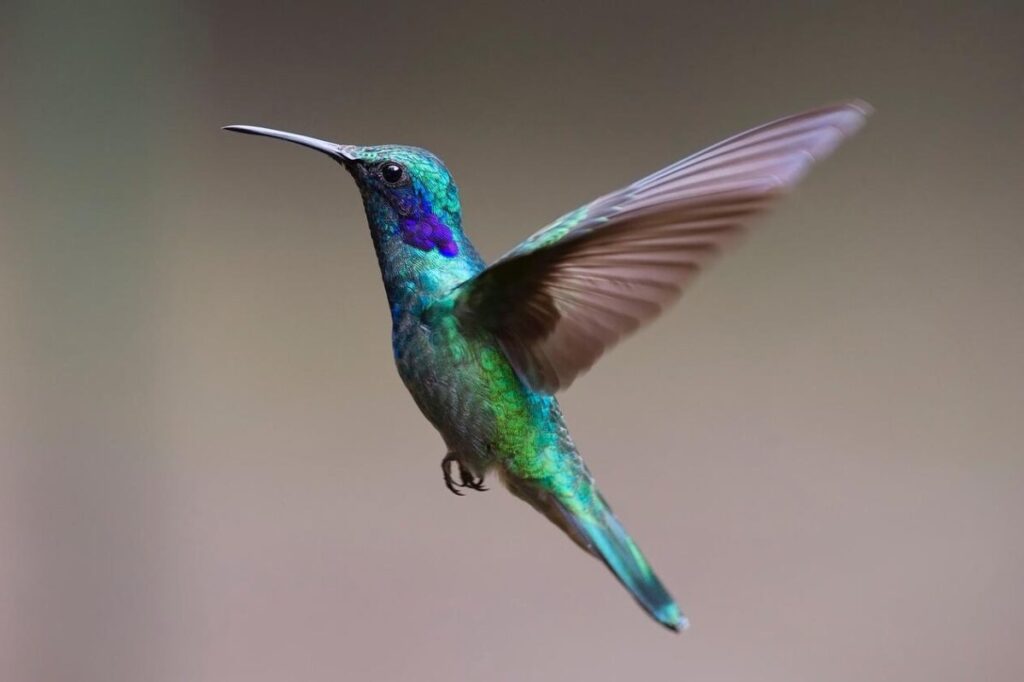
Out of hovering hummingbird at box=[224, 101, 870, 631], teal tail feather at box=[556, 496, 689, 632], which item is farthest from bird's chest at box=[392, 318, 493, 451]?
teal tail feather at box=[556, 496, 689, 632]

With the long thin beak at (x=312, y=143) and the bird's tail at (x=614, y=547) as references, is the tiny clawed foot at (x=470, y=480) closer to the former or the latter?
the bird's tail at (x=614, y=547)

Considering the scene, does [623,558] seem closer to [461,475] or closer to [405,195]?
[461,475]

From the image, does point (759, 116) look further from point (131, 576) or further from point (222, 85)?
point (131, 576)

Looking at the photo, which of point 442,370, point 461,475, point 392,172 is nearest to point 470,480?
point 461,475

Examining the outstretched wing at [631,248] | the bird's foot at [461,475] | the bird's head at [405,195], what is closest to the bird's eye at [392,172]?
the bird's head at [405,195]

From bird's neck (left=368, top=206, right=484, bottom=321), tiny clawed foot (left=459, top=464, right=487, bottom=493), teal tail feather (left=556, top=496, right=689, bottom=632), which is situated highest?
bird's neck (left=368, top=206, right=484, bottom=321)

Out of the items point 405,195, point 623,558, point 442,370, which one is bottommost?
point 623,558

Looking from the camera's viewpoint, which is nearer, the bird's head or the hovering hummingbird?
the hovering hummingbird

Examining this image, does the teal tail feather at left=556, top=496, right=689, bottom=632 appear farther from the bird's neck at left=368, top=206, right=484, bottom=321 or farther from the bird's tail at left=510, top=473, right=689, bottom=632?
the bird's neck at left=368, top=206, right=484, bottom=321
